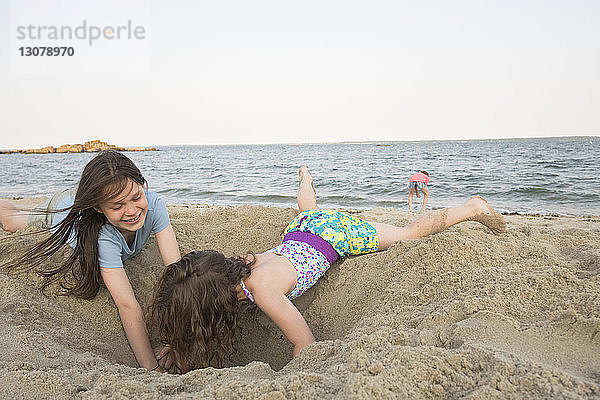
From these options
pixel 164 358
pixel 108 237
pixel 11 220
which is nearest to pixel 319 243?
pixel 164 358

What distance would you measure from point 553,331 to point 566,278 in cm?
57

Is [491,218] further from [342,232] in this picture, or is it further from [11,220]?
[11,220]

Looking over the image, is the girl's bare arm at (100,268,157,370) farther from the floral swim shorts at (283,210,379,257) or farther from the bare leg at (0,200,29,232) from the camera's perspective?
the bare leg at (0,200,29,232)

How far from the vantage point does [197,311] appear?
6.55ft

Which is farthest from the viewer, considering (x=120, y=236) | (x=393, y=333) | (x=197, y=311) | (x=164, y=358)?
(x=120, y=236)

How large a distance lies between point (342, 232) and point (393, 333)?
1421 millimetres

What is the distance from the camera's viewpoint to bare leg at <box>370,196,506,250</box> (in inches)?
122

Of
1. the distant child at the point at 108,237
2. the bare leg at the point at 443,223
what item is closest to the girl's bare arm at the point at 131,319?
the distant child at the point at 108,237

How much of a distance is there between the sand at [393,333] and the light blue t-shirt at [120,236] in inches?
11.4

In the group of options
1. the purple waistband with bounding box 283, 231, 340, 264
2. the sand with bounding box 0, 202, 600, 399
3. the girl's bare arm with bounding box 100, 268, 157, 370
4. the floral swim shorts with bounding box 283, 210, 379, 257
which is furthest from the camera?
the floral swim shorts with bounding box 283, 210, 379, 257

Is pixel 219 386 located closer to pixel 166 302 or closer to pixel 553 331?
pixel 166 302

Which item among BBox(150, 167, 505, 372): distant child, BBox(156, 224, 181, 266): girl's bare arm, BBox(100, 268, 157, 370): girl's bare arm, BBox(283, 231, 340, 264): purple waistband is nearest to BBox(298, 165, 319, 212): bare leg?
BBox(283, 231, 340, 264): purple waistband

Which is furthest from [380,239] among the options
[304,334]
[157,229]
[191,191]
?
[191,191]

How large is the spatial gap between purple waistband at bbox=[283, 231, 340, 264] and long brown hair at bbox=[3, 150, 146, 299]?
44.9 inches
